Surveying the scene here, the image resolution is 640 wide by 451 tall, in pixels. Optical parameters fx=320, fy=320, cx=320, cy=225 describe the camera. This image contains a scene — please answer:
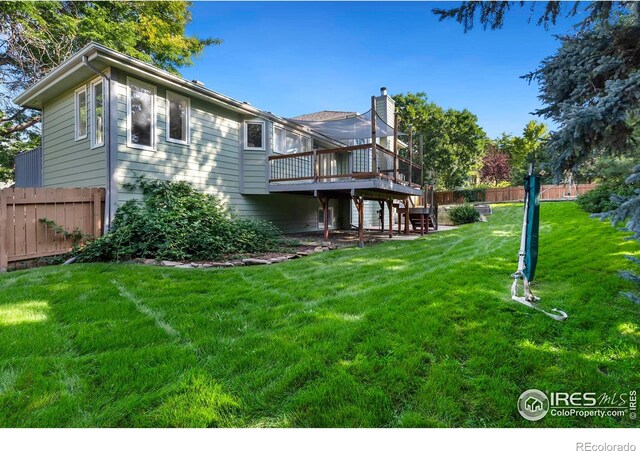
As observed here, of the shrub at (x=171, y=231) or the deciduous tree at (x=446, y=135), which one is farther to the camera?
the deciduous tree at (x=446, y=135)

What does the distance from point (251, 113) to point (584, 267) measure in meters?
8.67

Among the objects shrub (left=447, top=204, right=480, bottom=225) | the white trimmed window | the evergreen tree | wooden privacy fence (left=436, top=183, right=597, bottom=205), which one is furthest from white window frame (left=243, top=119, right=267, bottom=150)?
wooden privacy fence (left=436, top=183, right=597, bottom=205)

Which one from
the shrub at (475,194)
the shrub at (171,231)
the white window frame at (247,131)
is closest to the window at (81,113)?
the shrub at (171,231)

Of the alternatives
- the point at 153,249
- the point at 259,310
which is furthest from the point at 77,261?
the point at 259,310

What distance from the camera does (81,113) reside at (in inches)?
311

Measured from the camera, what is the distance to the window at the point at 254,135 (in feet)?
32.1

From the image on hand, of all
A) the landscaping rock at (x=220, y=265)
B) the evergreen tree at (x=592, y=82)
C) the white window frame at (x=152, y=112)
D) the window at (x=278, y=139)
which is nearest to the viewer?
the evergreen tree at (x=592, y=82)

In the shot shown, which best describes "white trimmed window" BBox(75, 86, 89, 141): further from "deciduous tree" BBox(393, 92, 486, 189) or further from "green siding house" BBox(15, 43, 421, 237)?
"deciduous tree" BBox(393, 92, 486, 189)

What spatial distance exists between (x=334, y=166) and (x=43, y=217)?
32.1ft

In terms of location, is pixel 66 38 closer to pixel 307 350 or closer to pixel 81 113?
pixel 81 113

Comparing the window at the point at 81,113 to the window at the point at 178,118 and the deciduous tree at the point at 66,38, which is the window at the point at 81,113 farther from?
the deciduous tree at the point at 66,38

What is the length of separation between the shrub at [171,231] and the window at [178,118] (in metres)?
1.20

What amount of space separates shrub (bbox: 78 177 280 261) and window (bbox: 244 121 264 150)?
258cm

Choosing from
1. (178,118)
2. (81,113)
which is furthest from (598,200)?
(81,113)
